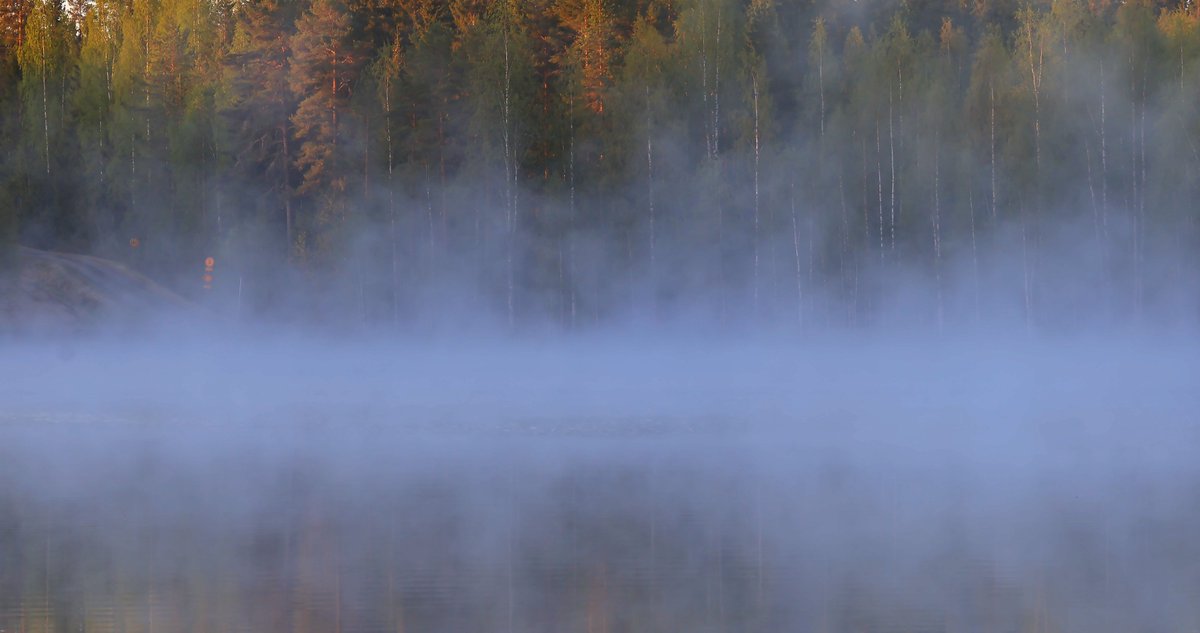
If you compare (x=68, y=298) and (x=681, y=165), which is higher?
(x=681, y=165)

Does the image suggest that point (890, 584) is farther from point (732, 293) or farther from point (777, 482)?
point (732, 293)

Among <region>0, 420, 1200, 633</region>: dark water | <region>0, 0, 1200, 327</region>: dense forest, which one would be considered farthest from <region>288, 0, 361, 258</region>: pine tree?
<region>0, 420, 1200, 633</region>: dark water

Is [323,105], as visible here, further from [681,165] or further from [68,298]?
[681,165]

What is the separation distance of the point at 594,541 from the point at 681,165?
30459 millimetres

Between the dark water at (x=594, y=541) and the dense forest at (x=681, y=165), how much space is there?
2304cm

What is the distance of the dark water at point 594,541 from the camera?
27.6 ft

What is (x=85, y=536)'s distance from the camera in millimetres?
11016

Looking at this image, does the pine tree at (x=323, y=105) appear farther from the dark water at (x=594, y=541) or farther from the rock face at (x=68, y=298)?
the dark water at (x=594, y=541)

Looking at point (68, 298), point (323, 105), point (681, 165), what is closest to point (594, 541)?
point (68, 298)

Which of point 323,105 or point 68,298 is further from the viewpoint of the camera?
point 323,105

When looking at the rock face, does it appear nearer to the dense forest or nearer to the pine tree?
the dense forest

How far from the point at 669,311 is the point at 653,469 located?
2641 cm

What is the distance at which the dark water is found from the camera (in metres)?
8.41

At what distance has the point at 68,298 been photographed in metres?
36.3
